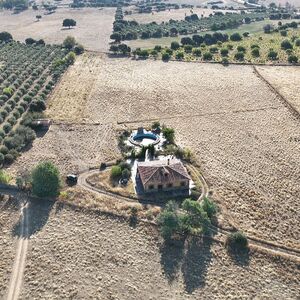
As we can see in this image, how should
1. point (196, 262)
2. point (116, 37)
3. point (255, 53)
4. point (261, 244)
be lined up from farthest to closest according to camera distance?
point (116, 37) < point (255, 53) < point (261, 244) < point (196, 262)

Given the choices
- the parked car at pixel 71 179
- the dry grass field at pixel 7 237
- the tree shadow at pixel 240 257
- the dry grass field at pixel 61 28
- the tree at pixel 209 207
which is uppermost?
the tree at pixel 209 207

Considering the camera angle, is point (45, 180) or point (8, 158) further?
point (8, 158)

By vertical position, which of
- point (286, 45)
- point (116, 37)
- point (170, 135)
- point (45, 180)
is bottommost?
point (116, 37)

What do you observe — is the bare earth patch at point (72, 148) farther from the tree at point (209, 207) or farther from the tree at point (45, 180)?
the tree at point (209, 207)

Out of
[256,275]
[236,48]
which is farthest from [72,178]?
[236,48]

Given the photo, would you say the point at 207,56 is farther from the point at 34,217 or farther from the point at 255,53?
the point at 34,217

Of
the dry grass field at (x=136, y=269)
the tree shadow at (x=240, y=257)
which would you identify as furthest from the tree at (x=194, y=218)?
the tree shadow at (x=240, y=257)

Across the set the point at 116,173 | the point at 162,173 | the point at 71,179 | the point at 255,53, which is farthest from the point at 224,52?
the point at 71,179
